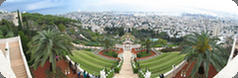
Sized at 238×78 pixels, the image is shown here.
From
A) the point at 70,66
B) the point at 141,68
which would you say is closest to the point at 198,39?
the point at 141,68

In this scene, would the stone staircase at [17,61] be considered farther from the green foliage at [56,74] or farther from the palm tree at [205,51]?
the palm tree at [205,51]

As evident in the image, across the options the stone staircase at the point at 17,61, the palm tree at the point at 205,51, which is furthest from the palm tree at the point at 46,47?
the palm tree at the point at 205,51

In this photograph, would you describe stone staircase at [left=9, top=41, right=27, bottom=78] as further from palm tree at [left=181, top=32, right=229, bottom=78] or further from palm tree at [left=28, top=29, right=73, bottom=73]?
palm tree at [left=181, top=32, right=229, bottom=78]

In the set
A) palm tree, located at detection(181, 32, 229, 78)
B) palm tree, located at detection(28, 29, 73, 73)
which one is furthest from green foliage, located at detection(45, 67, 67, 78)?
palm tree, located at detection(181, 32, 229, 78)

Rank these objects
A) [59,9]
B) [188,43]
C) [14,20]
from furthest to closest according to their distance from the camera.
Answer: [14,20] → [59,9] → [188,43]

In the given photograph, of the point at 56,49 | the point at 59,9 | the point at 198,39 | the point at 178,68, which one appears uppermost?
the point at 59,9

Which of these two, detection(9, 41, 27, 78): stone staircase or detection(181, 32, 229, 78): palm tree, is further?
detection(9, 41, 27, 78): stone staircase

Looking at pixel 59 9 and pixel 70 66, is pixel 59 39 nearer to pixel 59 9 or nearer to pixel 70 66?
pixel 70 66

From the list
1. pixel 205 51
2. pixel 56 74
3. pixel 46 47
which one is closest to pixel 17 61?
pixel 56 74
